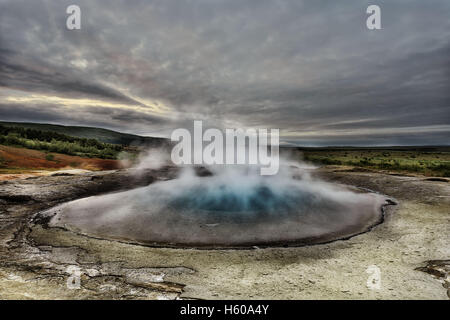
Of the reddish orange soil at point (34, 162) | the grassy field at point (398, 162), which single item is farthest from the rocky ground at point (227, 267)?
the grassy field at point (398, 162)

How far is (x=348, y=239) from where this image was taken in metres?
6.66

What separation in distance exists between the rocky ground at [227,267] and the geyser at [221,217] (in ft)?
2.15

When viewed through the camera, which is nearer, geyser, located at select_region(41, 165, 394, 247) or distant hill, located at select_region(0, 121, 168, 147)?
geyser, located at select_region(41, 165, 394, 247)

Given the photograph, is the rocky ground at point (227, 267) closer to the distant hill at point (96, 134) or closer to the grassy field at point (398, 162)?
the grassy field at point (398, 162)

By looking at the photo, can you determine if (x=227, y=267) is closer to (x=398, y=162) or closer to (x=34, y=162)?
(x=34, y=162)

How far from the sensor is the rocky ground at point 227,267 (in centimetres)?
378

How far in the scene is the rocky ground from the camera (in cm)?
378

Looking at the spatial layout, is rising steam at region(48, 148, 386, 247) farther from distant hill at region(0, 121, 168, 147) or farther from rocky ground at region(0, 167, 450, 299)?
distant hill at region(0, 121, 168, 147)

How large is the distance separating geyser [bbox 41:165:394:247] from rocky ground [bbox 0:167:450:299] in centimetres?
66

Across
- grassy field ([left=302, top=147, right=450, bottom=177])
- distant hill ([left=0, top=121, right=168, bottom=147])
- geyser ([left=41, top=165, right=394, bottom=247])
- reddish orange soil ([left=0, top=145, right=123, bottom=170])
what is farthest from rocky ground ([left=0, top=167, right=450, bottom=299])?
distant hill ([left=0, top=121, right=168, bottom=147])

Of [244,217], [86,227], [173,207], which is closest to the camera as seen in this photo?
[86,227]
